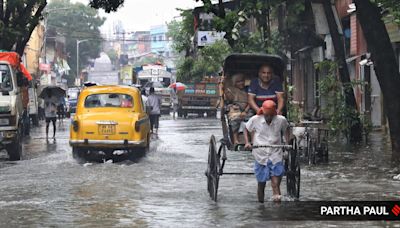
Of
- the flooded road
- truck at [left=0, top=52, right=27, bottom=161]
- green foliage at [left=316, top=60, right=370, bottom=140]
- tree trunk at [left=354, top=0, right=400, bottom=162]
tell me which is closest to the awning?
truck at [left=0, top=52, right=27, bottom=161]

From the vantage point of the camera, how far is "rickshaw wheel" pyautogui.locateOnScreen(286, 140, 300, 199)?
40.0 ft

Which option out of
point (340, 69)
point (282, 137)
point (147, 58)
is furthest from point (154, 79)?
point (147, 58)

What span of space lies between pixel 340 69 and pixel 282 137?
39.4 ft

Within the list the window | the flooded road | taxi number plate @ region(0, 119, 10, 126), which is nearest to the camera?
the flooded road

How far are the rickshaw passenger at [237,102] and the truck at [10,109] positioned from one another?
673 centimetres

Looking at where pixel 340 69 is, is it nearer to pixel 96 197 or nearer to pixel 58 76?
pixel 96 197

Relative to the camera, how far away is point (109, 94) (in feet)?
67.1

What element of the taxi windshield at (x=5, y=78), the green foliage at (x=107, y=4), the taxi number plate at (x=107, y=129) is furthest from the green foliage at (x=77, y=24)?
the taxi number plate at (x=107, y=129)

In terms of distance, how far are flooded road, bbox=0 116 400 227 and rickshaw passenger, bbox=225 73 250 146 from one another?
1.16 m

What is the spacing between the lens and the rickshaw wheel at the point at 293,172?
1220 centimetres

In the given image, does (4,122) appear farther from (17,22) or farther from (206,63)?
(206,63)

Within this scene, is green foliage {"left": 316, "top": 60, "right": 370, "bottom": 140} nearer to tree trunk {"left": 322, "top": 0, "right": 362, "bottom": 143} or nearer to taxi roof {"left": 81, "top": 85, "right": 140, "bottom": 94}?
tree trunk {"left": 322, "top": 0, "right": 362, "bottom": 143}

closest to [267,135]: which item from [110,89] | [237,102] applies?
[237,102]

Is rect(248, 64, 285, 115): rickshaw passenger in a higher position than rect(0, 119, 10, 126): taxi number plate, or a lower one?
higher
